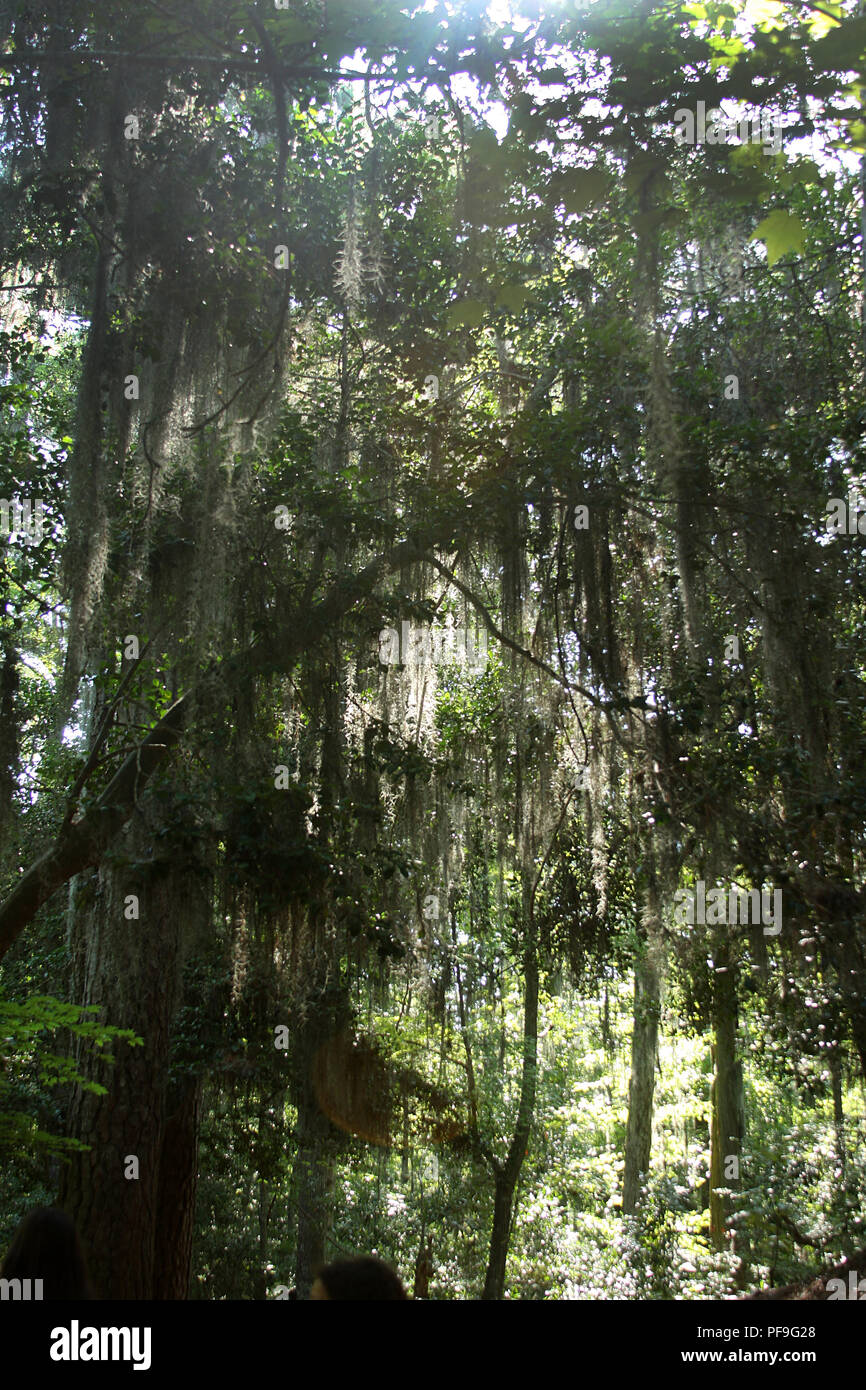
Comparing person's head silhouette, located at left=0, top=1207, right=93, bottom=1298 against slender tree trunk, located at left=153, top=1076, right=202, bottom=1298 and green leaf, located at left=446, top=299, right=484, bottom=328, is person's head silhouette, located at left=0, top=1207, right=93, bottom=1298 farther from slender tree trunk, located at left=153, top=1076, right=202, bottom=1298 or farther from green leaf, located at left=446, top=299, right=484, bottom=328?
slender tree trunk, located at left=153, top=1076, right=202, bottom=1298

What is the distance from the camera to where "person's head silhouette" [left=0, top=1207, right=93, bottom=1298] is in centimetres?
189

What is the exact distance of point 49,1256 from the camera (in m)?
1.90

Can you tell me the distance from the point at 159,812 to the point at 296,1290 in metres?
5.43

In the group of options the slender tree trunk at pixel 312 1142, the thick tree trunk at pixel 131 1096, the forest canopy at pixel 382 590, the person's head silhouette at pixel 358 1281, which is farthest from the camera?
the slender tree trunk at pixel 312 1142

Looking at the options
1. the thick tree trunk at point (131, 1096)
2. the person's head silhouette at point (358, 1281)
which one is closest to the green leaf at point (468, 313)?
the person's head silhouette at point (358, 1281)

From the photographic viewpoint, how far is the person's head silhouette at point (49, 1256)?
1890mm

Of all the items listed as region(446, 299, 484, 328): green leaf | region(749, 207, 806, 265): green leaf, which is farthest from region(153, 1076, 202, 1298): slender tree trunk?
region(749, 207, 806, 265): green leaf

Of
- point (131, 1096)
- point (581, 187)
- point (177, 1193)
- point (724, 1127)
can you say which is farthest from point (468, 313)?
point (724, 1127)

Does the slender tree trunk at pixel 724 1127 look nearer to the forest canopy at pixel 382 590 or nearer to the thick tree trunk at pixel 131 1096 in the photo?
the forest canopy at pixel 382 590

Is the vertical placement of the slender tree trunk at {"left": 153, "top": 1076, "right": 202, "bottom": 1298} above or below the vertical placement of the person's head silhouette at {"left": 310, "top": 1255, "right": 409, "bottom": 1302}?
below

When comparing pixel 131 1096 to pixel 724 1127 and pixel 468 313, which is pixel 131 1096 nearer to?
pixel 468 313

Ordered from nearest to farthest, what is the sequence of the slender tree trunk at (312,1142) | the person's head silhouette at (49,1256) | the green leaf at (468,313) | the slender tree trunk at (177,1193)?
1. the person's head silhouette at (49,1256)
2. the green leaf at (468,313)
3. the slender tree trunk at (177,1193)
4. the slender tree trunk at (312,1142)

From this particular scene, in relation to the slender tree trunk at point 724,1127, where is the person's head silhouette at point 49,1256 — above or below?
above

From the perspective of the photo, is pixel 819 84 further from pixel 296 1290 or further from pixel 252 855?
pixel 296 1290
